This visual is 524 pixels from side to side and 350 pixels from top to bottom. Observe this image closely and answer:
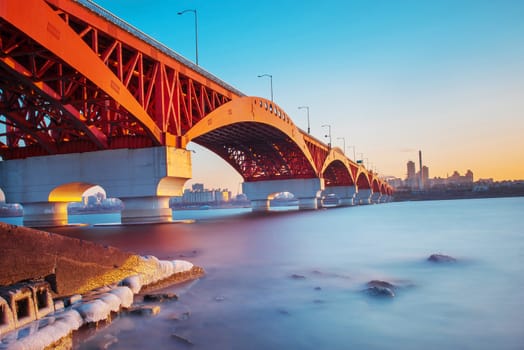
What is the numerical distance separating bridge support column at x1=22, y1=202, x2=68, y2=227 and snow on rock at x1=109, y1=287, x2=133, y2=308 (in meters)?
28.0

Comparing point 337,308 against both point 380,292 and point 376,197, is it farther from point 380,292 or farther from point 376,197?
point 376,197

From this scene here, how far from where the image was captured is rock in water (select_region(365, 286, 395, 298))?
789 cm

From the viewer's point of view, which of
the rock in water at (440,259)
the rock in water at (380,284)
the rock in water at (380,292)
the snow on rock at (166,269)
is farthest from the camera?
the rock in water at (440,259)

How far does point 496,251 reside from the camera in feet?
49.6

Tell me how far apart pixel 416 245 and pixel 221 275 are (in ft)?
36.6

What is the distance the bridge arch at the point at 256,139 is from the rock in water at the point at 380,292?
21305 millimetres

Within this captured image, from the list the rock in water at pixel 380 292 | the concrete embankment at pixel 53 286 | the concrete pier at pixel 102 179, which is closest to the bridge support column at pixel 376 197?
the concrete pier at pixel 102 179

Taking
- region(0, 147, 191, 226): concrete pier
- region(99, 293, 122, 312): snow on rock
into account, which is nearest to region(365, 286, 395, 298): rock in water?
region(99, 293, 122, 312): snow on rock

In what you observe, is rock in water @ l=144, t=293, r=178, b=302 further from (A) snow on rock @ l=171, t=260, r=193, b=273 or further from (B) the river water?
(A) snow on rock @ l=171, t=260, r=193, b=273

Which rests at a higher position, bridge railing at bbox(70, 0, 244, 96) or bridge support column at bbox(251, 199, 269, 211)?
bridge railing at bbox(70, 0, 244, 96)

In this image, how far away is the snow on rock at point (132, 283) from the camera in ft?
24.3

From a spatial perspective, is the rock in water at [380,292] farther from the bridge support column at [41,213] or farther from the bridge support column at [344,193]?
the bridge support column at [344,193]

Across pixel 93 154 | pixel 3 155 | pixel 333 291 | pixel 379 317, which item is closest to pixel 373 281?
pixel 333 291

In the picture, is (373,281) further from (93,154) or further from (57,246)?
(93,154)
